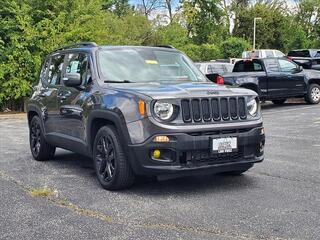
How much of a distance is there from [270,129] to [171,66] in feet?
17.2

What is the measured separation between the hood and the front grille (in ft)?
0.22

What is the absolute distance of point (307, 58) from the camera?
90.8 feet

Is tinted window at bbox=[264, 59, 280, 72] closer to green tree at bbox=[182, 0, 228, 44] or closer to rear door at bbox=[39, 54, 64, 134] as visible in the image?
rear door at bbox=[39, 54, 64, 134]

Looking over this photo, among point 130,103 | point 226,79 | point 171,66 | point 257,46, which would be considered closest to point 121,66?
point 171,66

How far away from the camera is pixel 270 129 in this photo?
11781 mm

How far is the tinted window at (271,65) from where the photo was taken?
17.5 m

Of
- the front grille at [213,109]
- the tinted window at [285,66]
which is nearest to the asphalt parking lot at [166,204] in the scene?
the front grille at [213,109]

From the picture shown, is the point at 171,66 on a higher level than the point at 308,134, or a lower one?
higher

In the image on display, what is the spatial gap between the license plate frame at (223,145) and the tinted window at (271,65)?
11961 millimetres

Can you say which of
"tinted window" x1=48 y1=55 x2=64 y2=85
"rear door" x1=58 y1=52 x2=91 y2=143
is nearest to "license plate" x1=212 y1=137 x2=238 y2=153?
"rear door" x1=58 y1=52 x2=91 y2=143

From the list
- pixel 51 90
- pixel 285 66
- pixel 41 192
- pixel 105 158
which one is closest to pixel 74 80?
pixel 105 158

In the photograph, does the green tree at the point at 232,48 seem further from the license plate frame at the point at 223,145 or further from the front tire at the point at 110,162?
the license plate frame at the point at 223,145

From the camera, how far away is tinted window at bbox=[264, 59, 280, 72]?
17516mm

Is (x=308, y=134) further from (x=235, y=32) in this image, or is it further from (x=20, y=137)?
(x=235, y=32)
